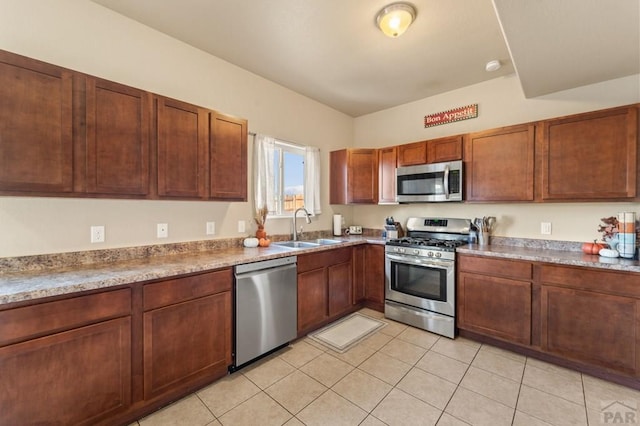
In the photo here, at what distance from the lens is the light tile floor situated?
1771mm

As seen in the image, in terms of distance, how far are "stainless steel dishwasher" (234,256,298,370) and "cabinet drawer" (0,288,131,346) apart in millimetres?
792

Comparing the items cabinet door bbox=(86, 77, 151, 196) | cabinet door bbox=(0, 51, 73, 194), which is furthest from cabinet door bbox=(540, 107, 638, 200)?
cabinet door bbox=(0, 51, 73, 194)

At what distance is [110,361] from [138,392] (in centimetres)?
30

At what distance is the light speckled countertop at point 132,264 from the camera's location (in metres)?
1.44

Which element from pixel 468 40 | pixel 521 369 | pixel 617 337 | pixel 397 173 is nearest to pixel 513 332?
pixel 521 369

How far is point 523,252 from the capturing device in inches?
104

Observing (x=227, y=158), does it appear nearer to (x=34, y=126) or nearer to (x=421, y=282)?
(x=34, y=126)

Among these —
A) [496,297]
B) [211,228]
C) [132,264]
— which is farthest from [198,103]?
[496,297]

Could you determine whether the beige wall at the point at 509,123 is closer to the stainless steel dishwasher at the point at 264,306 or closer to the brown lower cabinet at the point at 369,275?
the brown lower cabinet at the point at 369,275

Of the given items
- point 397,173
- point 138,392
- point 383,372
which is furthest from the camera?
point 397,173

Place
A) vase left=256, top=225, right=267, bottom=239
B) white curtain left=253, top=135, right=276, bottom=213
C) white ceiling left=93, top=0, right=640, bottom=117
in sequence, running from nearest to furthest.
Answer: white ceiling left=93, top=0, right=640, bottom=117
vase left=256, top=225, right=267, bottom=239
white curtain left=253, top=135, right=276, bottom=213

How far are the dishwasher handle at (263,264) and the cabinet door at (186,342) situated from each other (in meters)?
0.21

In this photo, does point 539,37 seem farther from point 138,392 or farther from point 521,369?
point 138,392

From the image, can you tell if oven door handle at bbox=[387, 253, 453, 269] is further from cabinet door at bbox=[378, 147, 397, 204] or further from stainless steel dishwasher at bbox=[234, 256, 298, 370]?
stainless steel dishwasher at bbox=[234, 256, 298, 370]
